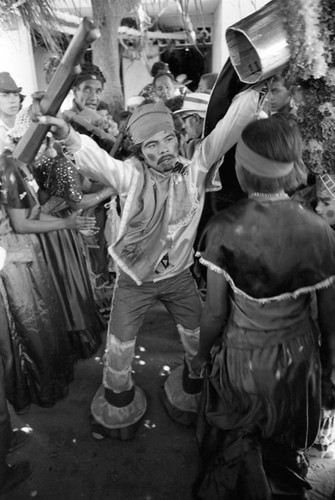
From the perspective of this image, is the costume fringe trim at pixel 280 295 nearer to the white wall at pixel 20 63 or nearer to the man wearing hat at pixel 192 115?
the man wearing hat at pixel 192 115

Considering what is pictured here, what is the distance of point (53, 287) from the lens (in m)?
2.81

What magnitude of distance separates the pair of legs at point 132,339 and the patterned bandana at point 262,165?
109cm

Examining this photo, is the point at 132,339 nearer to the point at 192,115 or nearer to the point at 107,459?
the point at 107,459

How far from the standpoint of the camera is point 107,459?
2.35 metres

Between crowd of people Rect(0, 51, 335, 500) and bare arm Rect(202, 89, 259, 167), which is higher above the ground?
bare arm Rect(202, 89, 259, 167)

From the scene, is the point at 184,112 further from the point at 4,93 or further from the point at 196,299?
the point at 196,299

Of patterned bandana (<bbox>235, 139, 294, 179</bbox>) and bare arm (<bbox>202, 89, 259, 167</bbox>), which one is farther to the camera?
bare arm (<bbox>202, 89, 259, 167</bbox>)

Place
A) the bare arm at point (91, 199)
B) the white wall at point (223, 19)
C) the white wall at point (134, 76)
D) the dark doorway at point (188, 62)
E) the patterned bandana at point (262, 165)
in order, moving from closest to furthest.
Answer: the patterned bandana at point (262, 165), the bare arm at point (91, 199), the white wall at point (223, 19), the white wall at point (134, 76), the dark doorway at point (188, 62)

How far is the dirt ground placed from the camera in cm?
214

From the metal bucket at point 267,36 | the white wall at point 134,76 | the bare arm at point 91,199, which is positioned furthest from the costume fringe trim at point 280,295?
the white wall at point 134,76

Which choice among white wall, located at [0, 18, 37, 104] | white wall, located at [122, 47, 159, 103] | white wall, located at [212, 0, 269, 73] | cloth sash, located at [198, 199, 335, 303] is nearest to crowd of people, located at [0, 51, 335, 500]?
cloth sash, located at [198, 199, 335, 303]

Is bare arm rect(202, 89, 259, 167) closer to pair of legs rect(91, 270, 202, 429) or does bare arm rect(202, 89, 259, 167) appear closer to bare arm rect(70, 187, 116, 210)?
pair of legs rect(91, 270, 202, 429)

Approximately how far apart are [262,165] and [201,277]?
1.36m

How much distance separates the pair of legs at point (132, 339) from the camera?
2418 millimetres
